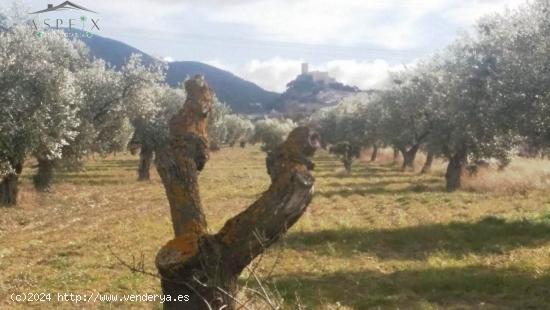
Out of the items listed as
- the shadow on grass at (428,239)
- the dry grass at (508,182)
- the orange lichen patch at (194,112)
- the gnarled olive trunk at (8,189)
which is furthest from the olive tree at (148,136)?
the orange lichen patch at (194,112)

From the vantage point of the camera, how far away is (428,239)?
21.7 meters

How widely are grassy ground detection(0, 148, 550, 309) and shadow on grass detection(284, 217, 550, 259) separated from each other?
4 cm

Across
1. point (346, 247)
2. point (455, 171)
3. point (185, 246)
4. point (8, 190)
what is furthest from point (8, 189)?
point (455, 171)

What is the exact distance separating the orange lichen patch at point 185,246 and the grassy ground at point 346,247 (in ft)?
4.29

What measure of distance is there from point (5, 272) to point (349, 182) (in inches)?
1359

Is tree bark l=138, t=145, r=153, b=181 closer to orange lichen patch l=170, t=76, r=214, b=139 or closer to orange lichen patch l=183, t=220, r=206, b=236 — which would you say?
orange lichen patch l=170, t=76, r=214, b=139

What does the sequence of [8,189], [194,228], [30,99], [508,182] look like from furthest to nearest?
[508,182] → [8,189] → [30,99] → [194,228]

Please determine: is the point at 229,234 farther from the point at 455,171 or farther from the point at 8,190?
the point at 455,171

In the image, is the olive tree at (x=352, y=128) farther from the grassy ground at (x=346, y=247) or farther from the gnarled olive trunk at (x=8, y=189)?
the gnarled olive trunk at (x=8, y=189)

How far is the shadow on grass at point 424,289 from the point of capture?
45.0ft

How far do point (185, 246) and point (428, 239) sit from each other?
15.1 meters

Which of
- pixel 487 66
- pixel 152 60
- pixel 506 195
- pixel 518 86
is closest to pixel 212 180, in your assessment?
pixel 152 60

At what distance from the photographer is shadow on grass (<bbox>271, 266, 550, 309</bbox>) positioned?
1373 centimetres

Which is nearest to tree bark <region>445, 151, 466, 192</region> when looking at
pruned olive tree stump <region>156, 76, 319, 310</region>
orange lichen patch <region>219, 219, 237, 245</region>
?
pruned olive tree stump <region>156, 76, 319, 310</region>
